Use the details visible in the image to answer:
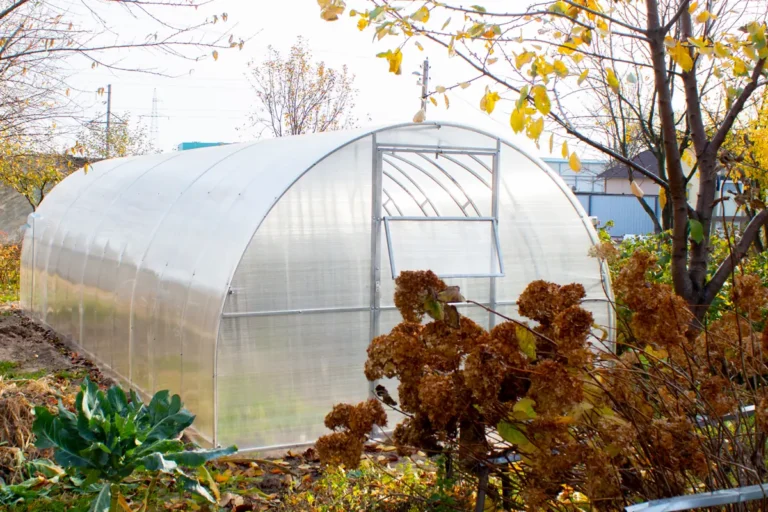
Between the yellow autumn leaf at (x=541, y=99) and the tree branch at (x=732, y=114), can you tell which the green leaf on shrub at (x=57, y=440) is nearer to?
the yellow autumn leaf at (x=541, y=99)

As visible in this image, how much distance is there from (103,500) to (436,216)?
4269mm

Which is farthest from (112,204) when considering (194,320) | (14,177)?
(14,177)

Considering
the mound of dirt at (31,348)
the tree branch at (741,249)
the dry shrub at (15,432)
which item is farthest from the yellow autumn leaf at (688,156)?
the mound of dirt at (31,348)

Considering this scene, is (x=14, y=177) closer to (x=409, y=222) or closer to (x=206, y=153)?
(x=206, y=153)

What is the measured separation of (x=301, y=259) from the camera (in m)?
7.13

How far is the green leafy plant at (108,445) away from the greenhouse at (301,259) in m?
1.55

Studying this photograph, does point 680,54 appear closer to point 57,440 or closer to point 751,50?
point 751,50

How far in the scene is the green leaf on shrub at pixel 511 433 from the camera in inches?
109

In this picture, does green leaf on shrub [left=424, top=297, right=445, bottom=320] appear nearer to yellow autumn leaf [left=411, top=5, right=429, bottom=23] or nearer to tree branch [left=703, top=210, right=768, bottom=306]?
yellow autumn leaf [left=411, top=5, right=429, bottom=23]

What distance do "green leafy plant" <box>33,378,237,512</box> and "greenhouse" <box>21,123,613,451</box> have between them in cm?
155

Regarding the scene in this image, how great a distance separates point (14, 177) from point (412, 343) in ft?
62.1


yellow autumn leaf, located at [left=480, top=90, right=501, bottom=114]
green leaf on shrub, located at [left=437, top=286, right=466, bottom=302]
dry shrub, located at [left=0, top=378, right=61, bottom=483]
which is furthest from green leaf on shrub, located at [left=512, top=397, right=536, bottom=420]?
dry shrub, located at [left=0, top=378, right=61, bottom=483]

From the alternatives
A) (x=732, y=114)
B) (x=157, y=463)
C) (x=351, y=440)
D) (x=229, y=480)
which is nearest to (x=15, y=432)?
(x=229, y=480)

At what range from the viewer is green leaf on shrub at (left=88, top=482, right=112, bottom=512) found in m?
4.46
